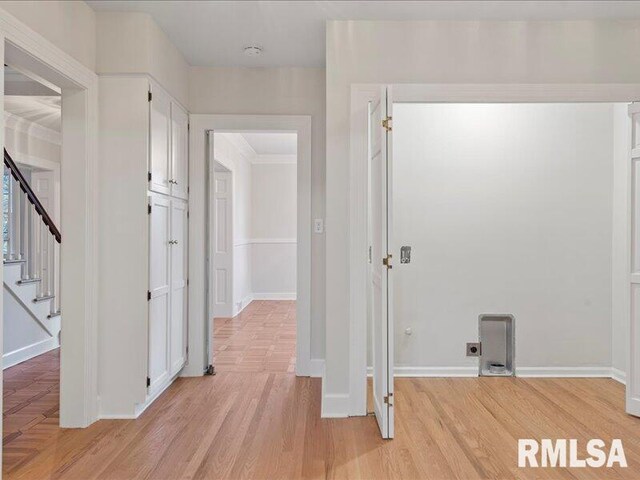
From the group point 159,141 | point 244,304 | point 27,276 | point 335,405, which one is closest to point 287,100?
point 159,141

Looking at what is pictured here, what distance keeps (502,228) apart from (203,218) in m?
2.49

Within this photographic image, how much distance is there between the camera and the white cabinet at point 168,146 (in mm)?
2934

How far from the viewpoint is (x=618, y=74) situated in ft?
9.66

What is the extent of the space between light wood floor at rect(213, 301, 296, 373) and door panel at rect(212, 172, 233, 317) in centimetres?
28

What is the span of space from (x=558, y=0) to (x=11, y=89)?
4.35m

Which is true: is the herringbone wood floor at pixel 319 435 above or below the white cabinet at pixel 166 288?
below

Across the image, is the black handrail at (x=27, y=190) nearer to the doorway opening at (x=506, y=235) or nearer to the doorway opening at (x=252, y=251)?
the doorway opening at (x=252, y=251)

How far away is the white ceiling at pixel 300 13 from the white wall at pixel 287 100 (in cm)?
49

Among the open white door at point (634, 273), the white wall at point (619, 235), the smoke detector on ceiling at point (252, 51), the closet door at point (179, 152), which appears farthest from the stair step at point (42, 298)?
the white wall at point (619, 235)

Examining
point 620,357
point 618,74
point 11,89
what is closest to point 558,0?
point 618,74

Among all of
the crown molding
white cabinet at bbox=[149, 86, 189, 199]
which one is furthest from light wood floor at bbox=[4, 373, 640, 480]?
the crown molding

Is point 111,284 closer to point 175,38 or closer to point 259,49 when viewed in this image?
point 175,38

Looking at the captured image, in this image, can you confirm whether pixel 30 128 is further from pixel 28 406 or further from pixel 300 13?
pixel 300 13

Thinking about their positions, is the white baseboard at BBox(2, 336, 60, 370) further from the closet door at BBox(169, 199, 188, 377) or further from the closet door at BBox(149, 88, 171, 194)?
the closet door at BBox(149, 88, 171, 194)
